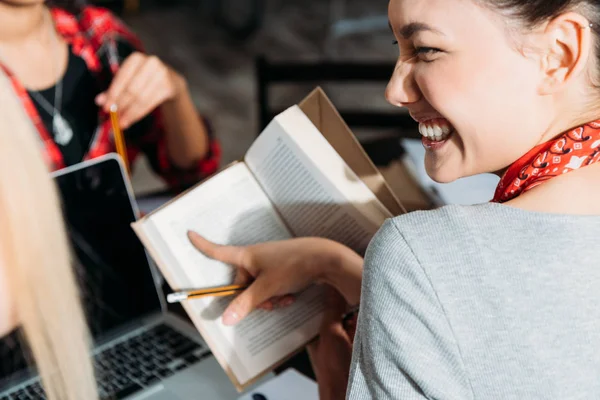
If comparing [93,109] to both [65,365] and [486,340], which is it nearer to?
[65,365]

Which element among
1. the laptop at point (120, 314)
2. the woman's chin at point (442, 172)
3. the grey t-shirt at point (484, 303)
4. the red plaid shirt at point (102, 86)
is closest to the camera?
the grey t-shirt at point (484, 303)

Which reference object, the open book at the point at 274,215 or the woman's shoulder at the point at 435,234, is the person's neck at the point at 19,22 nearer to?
the open book at the point at 274,215

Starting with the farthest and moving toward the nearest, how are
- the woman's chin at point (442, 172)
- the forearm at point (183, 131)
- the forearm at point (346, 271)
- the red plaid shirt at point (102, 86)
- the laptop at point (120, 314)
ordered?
the forearm at point (183, 131) < the red plaid shirt at point (102, 86) < the laptop at point (120, 314) < the forearm at point (346, 271) < the woman's chin at point (442, 172)

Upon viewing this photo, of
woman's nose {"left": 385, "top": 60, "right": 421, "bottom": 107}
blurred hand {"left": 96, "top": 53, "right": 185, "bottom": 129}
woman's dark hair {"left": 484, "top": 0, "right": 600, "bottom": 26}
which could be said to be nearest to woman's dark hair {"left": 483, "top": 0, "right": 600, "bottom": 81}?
woman's dark hair {"left": 484, "top": 0, "right": 600, "bottom": 26}

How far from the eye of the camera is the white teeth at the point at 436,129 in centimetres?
58

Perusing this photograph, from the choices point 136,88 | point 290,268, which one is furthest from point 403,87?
point 136,88

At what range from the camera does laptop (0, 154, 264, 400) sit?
815 millimetres

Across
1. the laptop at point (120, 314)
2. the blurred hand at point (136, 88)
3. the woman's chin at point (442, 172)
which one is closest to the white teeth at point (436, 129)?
the woman's chin at point (442, 172)

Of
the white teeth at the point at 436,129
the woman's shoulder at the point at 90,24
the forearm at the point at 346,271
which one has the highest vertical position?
the woman's shoulder at the point at 90,24

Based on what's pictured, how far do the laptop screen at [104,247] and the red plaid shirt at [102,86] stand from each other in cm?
23

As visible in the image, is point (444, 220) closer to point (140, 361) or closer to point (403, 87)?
point (403, 87)

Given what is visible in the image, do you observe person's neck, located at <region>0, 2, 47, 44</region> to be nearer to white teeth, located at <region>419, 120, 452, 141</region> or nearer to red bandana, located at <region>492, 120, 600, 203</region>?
white teeth, located at <region>419, 120, 452, 141</region>

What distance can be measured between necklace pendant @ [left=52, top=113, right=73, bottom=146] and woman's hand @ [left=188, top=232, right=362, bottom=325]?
542 mm

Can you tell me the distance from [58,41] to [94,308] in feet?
1.70
